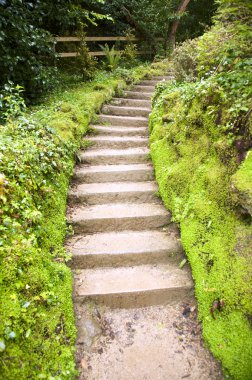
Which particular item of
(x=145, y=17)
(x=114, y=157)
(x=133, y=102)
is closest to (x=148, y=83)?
(x=133, y=102)

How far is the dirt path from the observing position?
261 centimetres

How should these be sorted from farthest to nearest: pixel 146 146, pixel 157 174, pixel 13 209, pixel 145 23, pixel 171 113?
pixel 145 23, pixel 146 146, pixel 171 113, pixel 157 174, pixel 13 209

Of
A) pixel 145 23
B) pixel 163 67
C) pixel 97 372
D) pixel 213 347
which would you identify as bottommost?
pixel 97 372

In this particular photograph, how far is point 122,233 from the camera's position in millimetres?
3848

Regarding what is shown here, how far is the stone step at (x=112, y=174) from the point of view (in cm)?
474

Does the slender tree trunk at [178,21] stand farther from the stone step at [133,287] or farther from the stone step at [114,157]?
the stone step at [133,287]

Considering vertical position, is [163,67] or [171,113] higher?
[163,67]

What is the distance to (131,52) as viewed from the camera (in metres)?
11.0

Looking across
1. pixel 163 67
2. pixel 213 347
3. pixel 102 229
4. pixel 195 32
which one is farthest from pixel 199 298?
pixel 195 32

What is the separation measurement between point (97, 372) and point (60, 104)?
5.18 metres

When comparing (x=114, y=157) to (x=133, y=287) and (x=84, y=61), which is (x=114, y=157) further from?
(x=84, y=61)

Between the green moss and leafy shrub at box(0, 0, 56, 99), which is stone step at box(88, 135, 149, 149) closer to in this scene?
leafy shrub at box(0, 0, 56, 99)

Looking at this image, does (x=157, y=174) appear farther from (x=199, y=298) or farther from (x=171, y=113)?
(x=199, y=298)

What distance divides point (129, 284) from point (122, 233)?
832 mm
